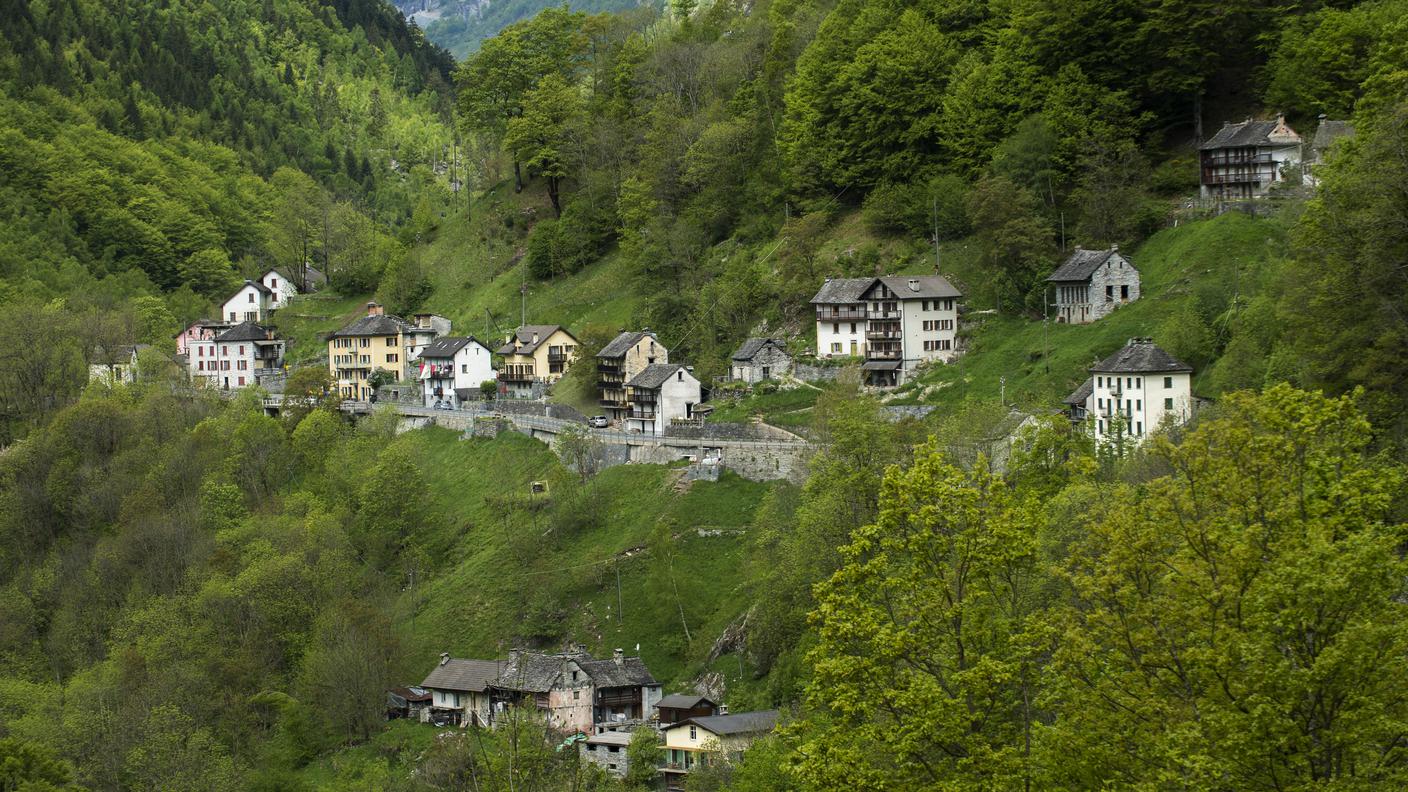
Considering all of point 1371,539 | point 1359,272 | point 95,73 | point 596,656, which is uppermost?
point 95,73

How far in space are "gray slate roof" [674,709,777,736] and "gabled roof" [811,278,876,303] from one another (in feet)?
82.0

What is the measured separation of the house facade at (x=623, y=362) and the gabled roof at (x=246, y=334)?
1651 inches

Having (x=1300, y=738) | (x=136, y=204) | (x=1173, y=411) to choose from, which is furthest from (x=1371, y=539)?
(x=136, y=204)

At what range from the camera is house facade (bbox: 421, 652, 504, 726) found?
5459 centimetres

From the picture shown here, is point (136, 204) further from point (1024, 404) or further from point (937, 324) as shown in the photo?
point (1024, 404)

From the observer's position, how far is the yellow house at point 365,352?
310 feet

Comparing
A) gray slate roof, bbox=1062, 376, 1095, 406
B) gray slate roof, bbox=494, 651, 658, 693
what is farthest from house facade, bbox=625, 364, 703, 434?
gray slate roof, bbox=1062, 376, 1095, 406

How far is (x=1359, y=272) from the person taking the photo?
116 feet

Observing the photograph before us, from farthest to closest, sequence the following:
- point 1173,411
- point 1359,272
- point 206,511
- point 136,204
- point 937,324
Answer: point 136,204, point 206,511, point 937,324, point 1173,411, point 1359,272

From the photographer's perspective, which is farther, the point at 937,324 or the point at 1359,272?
the point at 937,324

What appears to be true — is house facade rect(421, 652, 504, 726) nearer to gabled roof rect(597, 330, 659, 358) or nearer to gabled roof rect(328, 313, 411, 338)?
gabled roof rect(597, 330, 659, 358)

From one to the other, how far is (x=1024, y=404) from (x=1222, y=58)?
25714 mm

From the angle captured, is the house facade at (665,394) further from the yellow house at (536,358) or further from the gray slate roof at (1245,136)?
the gray slate roof at (1245,136)

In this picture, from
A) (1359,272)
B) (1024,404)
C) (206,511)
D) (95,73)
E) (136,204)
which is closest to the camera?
(1359,272)
